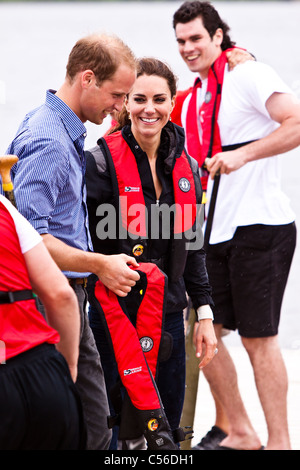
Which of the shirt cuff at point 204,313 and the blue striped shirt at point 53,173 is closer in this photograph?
the blue striped shirt at point 53,173

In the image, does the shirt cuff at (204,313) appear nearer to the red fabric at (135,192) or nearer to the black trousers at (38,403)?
the red fabric at (135,192)

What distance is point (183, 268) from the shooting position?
3834 millimetres

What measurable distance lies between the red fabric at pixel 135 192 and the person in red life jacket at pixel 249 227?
82 centimetres

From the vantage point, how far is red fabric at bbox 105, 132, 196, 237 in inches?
144

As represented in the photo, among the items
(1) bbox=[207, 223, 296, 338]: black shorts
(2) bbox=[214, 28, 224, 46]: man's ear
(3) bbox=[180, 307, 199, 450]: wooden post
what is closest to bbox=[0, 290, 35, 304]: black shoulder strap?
(3) bbox=[180, 307, 199, 450]: wooden post

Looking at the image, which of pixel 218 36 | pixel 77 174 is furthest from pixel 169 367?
pixel 218 36

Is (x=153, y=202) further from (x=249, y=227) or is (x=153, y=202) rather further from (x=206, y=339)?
(x=249, y=227)

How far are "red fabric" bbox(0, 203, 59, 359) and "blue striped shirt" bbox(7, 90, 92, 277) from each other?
0.49m

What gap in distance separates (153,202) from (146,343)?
60 centimetres

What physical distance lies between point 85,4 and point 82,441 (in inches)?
4194

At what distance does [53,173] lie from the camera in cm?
309

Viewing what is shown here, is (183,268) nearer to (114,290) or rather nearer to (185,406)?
(114,290)

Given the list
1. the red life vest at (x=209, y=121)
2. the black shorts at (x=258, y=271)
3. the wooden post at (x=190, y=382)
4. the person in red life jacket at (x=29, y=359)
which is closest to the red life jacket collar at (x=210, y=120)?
the red life vest at (x=209, y=121)

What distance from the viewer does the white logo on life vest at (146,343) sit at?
3621mm
